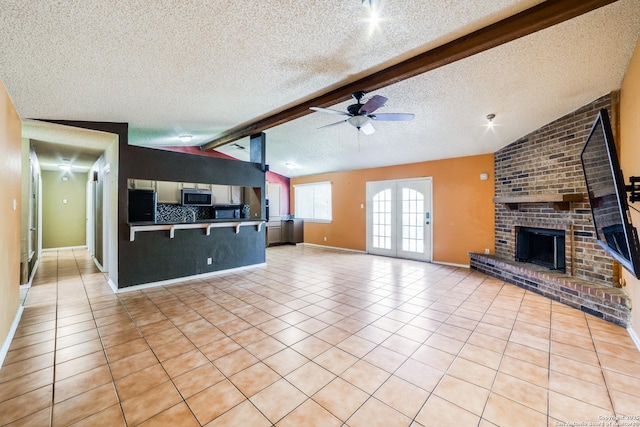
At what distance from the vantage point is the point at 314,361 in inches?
86.9

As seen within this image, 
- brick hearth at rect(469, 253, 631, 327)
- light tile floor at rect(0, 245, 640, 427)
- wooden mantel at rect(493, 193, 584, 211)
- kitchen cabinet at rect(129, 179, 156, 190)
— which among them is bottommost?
light tile floor at rect(0, 245, 640, 427)

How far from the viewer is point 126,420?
1.59m

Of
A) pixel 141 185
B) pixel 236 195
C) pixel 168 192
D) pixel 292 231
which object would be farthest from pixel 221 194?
pixel 292 231

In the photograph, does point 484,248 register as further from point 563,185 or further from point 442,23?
point 442,23

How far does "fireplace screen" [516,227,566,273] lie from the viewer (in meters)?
4.00

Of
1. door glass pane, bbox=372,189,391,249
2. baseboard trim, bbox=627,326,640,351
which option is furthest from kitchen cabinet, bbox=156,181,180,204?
baseboard trim, bbox=627,326,640,351

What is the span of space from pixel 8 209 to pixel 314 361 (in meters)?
3.15

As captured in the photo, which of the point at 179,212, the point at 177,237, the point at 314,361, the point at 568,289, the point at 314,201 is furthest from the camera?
the point at 314,201

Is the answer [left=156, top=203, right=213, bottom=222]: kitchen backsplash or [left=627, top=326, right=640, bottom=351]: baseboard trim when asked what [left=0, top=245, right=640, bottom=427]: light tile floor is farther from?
[left=156, top=203, right=213, bottom=222]: kitchen backsplash

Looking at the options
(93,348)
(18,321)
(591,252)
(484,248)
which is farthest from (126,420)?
(484,248)

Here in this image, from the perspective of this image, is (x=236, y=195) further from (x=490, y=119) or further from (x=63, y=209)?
(x=490, y=119)

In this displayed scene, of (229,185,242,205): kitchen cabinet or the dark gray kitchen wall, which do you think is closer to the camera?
the dark gray kitchen wall

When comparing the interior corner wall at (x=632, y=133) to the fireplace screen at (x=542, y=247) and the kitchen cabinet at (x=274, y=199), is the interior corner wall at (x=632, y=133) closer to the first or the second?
the fireplace screen at (x=542, y=247)

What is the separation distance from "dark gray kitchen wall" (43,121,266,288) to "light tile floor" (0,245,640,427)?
2.12 ft
